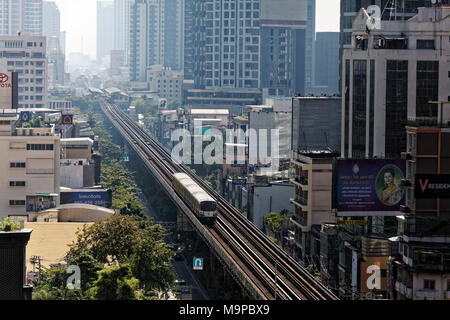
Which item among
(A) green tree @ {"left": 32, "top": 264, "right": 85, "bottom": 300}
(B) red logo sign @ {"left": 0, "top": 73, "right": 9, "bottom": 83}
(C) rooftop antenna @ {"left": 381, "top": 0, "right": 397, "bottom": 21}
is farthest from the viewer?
(B) red logo sign @ {"left": 0, "top": 73, "right": 9, "bottom": 83}

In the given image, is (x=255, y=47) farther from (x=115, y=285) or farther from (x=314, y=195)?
(x=115, y=285)

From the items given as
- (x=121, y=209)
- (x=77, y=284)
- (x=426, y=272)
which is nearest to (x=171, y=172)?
(x=121, y=209)

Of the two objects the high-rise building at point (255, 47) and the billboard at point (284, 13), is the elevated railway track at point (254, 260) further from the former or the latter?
the high-rise building at point (255, 47)

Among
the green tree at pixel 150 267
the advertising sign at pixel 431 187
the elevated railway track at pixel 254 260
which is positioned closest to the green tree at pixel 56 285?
the green tree at pixel 150 267

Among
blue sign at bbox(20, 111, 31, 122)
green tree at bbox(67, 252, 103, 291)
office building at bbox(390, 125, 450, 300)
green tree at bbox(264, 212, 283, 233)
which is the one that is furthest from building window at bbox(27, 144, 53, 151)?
office building at bbox(390, 125, 450, 300)

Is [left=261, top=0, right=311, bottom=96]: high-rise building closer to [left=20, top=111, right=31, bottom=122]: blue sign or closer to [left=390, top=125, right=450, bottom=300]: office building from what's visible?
[left=20, top=111, right=31, bottom=122]: blue sign
